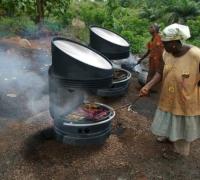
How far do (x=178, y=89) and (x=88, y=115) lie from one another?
3.98ft

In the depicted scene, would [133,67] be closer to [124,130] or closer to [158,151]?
[124,130]

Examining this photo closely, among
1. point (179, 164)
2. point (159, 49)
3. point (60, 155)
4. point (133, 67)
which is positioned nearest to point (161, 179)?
point (179, 164)

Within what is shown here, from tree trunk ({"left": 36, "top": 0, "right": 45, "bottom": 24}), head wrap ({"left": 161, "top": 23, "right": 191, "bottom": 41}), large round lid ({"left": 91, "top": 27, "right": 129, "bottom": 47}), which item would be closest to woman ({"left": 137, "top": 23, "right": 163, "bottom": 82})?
large round lid ({"left": 91, "top": 27, "right": 129, "bottom": 47})

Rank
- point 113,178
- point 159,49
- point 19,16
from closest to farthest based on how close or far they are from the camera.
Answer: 1. point 113,178
2. point 159,49
3. point 19,16

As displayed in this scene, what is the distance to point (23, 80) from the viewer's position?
7230 mm

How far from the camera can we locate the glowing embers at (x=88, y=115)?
15.1 ft

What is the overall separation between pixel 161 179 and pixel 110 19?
31.4 ft

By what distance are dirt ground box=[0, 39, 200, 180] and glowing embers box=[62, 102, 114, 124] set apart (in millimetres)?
437

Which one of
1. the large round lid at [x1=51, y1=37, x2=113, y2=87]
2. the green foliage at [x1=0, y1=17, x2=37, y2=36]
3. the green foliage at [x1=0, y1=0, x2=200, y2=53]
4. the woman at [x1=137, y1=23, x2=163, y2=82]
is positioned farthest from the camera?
the green foliage at [x1=0, y1=0, x2=200, y2=53]

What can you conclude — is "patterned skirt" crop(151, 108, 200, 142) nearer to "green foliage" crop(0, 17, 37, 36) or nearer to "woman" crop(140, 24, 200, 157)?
"woman" crop(140, 24, 200, 157)

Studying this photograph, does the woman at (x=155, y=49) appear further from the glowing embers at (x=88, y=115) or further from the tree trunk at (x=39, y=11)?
the tree trunk at (x=39, y=11)

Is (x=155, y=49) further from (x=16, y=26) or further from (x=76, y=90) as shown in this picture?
(x=16, y=26)

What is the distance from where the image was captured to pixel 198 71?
4.32 metres

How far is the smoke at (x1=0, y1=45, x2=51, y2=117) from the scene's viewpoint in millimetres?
6199
